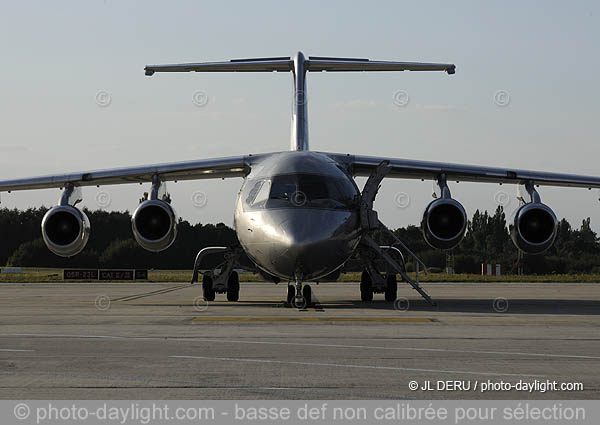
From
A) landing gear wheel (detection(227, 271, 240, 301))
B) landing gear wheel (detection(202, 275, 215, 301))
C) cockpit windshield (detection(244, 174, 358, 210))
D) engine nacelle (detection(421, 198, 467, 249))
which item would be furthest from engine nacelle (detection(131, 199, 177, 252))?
engine nacelle (detection(421, 198, 467, 249))

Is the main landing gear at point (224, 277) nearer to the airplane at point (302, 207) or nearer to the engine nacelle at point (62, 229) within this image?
the airplane at point (302, 207)

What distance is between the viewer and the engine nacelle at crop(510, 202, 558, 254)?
827 inches

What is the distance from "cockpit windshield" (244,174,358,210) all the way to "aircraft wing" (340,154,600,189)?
313 centimetres

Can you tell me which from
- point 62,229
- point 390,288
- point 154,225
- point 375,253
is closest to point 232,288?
point 154,225

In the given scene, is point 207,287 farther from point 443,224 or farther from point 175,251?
point 175,251

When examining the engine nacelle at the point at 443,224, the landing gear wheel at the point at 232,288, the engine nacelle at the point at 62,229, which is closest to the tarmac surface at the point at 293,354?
the engine nacelle at the point at 443,224

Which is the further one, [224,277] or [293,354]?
[224,277]

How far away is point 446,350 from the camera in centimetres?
1032

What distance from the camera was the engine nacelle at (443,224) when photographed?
20.8m

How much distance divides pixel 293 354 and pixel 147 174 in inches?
525

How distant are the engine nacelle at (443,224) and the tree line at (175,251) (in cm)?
3352

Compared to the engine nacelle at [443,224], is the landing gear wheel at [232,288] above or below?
below

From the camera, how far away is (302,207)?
682 inches
